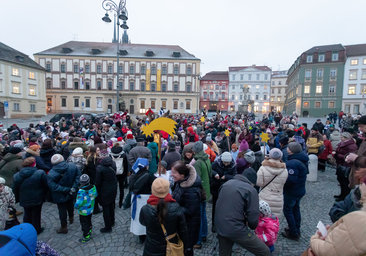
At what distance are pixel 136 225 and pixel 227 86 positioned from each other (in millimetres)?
67066

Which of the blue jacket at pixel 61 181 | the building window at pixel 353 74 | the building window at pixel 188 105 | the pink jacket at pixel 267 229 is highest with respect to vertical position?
the building window at pixel 353 74

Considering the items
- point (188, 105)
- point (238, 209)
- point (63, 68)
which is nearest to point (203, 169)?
point (238, 209)

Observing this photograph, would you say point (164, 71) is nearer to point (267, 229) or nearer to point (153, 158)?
point (153, 158)

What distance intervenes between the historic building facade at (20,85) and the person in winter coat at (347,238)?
42769 millimetres

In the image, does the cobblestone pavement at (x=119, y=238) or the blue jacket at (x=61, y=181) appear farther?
the blue jacket at (x=61, y=181)

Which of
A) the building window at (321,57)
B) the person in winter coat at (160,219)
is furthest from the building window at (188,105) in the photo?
the person in winter coat at (160,219)

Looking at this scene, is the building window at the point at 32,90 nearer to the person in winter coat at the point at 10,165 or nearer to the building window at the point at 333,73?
the person in winter coat at the point at 10,165

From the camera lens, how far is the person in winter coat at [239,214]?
Answer: 2.88 meters

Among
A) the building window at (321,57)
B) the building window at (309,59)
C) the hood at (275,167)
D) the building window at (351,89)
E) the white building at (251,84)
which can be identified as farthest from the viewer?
the white building at (251,84)

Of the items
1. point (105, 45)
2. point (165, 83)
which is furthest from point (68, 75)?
point (165, 83)

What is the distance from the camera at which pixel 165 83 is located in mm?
52969

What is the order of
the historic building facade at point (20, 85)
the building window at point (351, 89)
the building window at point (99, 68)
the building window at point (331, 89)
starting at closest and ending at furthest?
the historic building facade at point (20, 85), the building window at point (351, 89), the building window at point (331, 89), the building window at point (99, 68)

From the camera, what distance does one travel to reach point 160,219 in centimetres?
274

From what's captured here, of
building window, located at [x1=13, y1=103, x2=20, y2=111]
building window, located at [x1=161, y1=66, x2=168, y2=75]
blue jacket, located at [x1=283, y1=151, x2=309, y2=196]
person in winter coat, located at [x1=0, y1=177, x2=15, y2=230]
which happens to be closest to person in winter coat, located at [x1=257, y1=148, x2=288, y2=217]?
blue jacket, located at [x1=283, y1=151, x2=309, y2=196]
